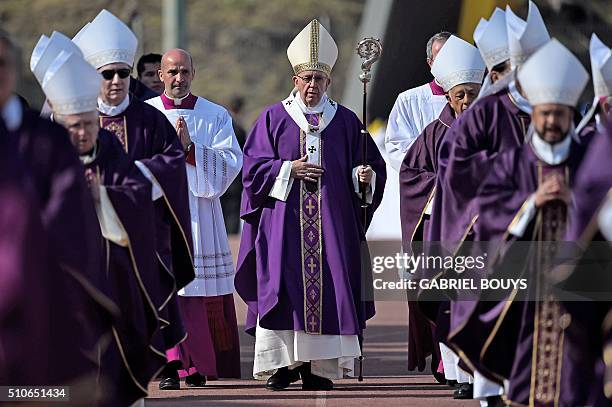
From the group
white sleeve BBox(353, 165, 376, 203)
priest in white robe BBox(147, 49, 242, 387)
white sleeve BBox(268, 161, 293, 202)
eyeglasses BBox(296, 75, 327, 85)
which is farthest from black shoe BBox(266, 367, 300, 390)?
eyeglasses BBox(296, 75, 327, 85)

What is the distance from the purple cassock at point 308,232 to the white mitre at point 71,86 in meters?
2.69

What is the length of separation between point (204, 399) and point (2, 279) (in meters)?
3.58

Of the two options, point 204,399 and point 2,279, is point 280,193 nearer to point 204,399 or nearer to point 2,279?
point 204,399

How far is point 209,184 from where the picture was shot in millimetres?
11922

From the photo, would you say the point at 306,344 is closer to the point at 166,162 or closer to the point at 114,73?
the point at 166,162

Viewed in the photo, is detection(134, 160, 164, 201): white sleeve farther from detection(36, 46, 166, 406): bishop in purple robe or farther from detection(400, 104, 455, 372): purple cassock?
detection(400, 104, 455, 372): purple cassock

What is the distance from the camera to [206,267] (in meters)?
12.0

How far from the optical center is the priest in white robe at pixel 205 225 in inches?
467

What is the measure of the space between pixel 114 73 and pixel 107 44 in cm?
23

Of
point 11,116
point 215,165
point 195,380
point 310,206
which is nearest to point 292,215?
point 310,206

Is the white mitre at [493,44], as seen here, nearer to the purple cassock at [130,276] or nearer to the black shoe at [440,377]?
the purple cassock at [130,276]

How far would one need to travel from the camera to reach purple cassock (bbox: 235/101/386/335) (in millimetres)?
11484

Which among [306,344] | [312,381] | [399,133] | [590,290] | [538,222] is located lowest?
[312,381]

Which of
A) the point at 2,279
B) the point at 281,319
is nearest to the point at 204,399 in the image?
the point at 281,319
